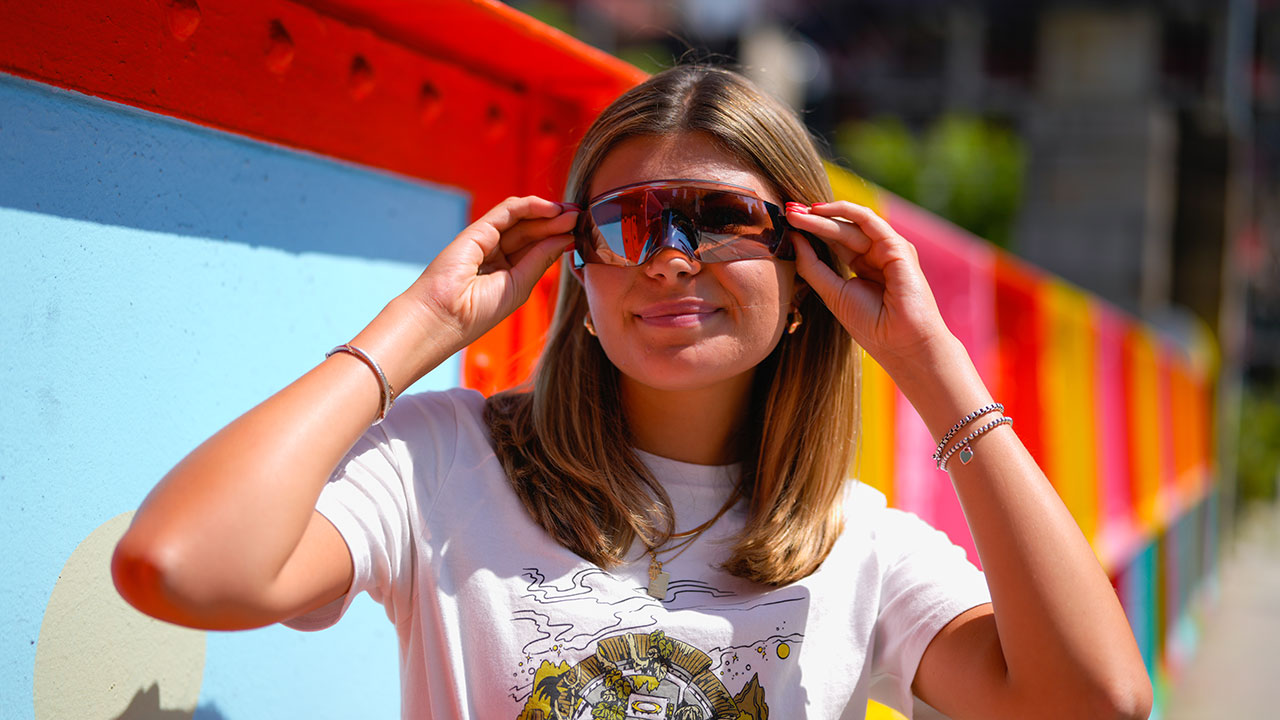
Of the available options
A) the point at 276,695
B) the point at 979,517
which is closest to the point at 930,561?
the point at 979,517

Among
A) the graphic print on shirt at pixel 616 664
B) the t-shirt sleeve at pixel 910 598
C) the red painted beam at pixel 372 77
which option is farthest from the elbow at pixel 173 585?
the t-shirt sleeve at pixel 910 598

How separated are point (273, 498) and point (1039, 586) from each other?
1172 mm

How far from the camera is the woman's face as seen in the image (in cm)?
178

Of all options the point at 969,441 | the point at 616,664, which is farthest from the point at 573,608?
the point at 969,441

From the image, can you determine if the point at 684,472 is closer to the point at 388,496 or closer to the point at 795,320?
the point at 795,320

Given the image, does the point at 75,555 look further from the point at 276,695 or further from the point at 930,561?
the point at 930,561

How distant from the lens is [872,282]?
1939 millimetres

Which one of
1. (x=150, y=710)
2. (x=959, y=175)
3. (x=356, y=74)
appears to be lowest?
(x=150, y=710)

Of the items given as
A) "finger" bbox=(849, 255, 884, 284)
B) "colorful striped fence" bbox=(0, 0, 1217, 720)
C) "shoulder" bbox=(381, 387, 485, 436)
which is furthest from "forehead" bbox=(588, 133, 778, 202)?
"shoulder" bbox=(381, 387, 485, 436)

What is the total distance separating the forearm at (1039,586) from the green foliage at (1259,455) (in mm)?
15385

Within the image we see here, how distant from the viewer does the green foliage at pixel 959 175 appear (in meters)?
28.1

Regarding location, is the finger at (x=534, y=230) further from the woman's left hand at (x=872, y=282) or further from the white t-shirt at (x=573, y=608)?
the woman's left hand at (x=872, y=282)

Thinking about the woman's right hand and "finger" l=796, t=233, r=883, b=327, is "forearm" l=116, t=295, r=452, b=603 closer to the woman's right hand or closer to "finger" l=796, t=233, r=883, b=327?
the woman's right hand

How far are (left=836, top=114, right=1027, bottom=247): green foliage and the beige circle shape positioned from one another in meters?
27.4
